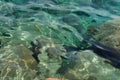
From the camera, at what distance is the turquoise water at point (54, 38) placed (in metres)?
5.69

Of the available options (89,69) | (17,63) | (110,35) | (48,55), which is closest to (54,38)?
(48,55)

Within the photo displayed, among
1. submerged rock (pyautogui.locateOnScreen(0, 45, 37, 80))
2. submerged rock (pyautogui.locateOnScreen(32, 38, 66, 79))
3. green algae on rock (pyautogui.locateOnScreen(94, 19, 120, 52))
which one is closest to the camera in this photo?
submerged rock (pyautogui.locateOnScreen(0, 45, 37, 80))

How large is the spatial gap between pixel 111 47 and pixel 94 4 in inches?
185

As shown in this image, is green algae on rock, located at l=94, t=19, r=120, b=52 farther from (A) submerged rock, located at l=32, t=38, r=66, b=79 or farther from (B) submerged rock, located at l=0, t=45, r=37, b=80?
(B) submerged rock, located at l=0, t=45, r=37, b=80

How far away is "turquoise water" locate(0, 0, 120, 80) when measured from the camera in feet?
18.7

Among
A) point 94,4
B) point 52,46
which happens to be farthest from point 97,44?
point 94,4

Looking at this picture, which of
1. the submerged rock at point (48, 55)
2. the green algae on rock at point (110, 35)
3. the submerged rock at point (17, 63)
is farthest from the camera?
the green algae on rock at point (110, 35)

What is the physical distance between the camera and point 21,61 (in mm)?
5656

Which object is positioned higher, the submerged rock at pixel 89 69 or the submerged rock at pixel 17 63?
the submerged rock at pixel 17 63

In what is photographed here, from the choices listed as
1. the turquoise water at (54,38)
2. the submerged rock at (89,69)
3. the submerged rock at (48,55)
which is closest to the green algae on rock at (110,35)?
the turquoise water at (54,38)

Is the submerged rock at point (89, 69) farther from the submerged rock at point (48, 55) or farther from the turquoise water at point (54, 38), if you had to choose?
the submerged rock at point (48, 55)

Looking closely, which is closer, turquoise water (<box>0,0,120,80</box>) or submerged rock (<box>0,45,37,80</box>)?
submerged rock (<box>0,45,37,80</box>)

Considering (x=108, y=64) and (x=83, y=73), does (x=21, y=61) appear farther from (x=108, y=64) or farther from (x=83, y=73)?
(x=108, y=64)

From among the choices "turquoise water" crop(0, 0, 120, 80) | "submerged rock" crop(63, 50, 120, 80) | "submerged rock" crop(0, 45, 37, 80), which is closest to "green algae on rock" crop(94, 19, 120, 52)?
"turquoise water" crop(0, 0, 120, 80)
